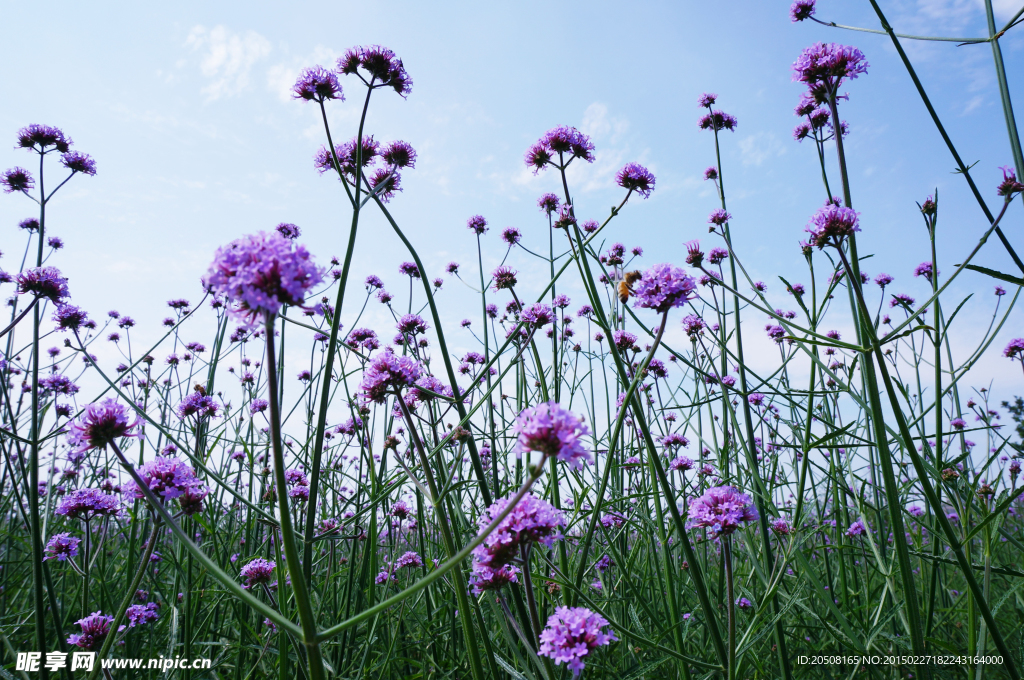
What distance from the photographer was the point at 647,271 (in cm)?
156

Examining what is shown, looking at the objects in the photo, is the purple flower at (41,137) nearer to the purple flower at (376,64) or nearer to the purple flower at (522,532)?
the purple flower at (376,64)

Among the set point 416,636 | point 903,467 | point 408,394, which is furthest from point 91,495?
point 903,467

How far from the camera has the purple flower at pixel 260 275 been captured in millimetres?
975

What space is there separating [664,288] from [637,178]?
1085 mm

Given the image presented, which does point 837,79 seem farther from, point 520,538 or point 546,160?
point 520,538

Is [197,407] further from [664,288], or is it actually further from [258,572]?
[664,288]

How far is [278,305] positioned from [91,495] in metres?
2.22

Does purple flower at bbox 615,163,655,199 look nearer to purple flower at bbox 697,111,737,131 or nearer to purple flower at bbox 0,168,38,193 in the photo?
purple flower at bbox 697,111,737,131

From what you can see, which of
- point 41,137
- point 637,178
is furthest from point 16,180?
point 637,178

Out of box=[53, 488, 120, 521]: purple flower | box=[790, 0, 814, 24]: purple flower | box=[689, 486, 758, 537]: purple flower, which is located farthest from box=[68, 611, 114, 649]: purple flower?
box=[790, 0, 814, 24]: purple flower

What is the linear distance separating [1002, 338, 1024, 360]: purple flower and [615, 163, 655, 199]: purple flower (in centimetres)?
316

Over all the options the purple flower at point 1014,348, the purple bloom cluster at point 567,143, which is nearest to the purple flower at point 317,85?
the purple bloom cluster at point 567,143

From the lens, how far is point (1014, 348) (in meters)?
3.61

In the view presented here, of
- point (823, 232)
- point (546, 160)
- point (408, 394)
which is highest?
point (546, 160)
